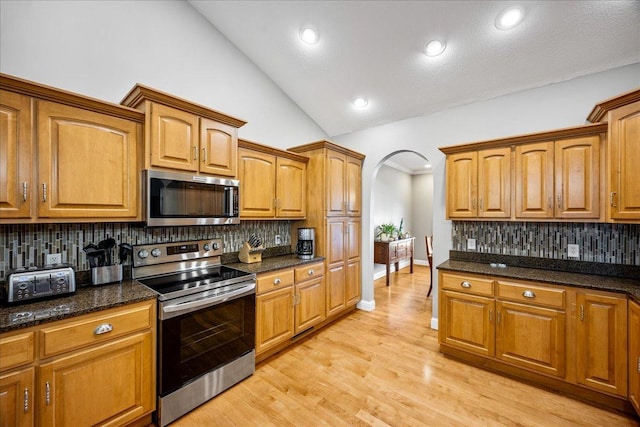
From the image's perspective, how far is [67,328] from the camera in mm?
1474

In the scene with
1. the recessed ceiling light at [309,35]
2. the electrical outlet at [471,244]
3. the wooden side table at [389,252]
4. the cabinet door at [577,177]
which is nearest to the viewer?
the cabinet door at [577,177]

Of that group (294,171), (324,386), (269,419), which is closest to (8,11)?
(294,171)

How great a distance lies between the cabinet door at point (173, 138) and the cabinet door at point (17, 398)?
1.38 metres

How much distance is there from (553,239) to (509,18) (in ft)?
6.67

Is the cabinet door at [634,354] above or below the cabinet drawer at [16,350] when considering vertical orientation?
below

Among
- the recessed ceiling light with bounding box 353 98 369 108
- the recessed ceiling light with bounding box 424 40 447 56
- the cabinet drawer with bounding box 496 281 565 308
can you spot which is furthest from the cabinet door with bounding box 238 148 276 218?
the cabinet drawer with bounding box 496 281 565 308

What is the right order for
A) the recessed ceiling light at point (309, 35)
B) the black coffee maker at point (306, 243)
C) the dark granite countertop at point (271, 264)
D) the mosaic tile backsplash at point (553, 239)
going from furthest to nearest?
the black coffee maker at point (306, 243), the recessed ceiling light at point (309, 35), the dark granite countertop at point (271, 264), the mosaic tile backsplash at point (553, 239)

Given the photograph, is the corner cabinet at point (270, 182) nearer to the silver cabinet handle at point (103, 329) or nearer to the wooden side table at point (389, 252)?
the silver cabinet handle at point (103, 329)

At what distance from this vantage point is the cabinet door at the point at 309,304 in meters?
2.96

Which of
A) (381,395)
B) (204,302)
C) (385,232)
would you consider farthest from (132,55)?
(385,232)

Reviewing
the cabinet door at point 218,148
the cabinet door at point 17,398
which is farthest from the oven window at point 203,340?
the cabinet door at point 218,148

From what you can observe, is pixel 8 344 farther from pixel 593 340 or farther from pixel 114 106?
pixel 593 340

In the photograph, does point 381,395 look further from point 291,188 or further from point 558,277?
point 291,188

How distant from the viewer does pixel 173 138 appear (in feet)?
7.01
